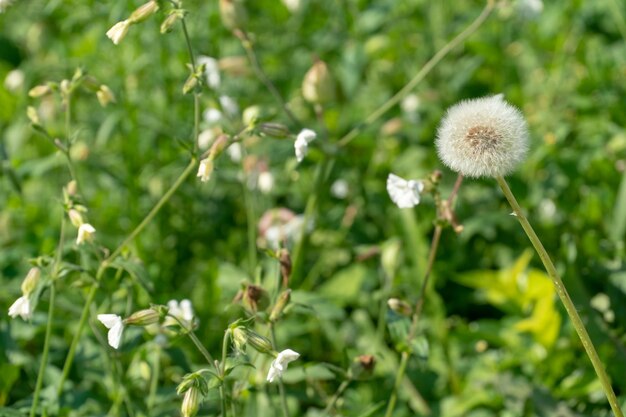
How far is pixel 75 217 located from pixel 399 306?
0.69 meters

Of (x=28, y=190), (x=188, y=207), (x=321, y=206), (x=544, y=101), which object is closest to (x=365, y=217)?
(x=321, y=206)

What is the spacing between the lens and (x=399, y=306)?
202 cm

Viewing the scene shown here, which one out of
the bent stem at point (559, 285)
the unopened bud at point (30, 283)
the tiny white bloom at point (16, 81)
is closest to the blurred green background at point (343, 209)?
the tiny white bloom at point (16, 81)

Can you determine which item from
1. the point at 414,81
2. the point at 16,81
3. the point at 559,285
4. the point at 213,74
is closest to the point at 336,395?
the point at 559,285

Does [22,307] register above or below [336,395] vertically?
above

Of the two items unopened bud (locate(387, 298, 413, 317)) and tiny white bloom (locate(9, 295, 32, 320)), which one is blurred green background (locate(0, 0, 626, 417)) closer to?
unopened bud (locate(387, 298, 413, 317))

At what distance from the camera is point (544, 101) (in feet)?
11.7

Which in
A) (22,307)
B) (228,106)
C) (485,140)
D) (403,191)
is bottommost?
(228,106)

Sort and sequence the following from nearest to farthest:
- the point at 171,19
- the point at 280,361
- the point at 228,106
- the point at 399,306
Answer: the point at 280,361
the point at 171,19
the point at 399,306
the point at 228,106

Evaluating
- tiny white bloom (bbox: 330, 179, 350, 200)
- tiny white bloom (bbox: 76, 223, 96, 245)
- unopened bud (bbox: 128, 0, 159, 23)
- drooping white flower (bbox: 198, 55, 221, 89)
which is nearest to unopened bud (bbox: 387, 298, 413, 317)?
tiny white bloom (bbox: 76, 223, 96, 245)

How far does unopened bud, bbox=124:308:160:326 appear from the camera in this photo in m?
1.70

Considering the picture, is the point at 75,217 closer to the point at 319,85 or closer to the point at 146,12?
the point at 146,12

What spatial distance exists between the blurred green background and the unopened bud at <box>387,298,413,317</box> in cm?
3

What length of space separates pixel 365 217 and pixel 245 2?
1220 mm
